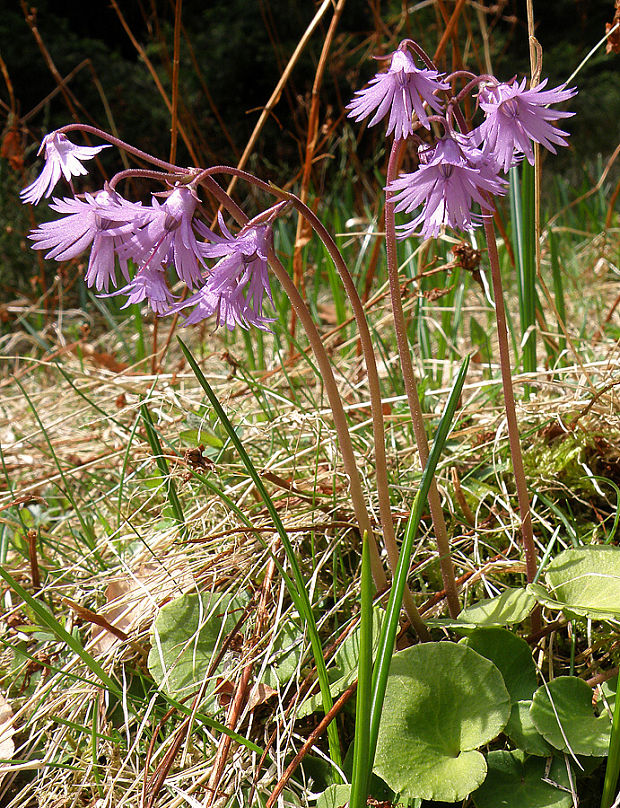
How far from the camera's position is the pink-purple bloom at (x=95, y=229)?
76cm

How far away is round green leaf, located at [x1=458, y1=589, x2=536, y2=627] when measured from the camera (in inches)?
37.6

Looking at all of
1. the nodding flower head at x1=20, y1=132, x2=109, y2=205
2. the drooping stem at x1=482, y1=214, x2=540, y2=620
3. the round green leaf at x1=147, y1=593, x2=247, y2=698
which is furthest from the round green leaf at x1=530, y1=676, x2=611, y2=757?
the nodding flower head at x1=20, y1=132, x2=109, y2=205

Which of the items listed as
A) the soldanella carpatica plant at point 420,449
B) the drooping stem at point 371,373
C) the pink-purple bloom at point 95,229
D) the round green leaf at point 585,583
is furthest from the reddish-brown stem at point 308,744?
the pink-purple bloom at point 95,229

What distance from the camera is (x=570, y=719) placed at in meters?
0.89

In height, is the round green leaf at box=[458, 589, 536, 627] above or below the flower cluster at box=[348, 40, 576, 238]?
below

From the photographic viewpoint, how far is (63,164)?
80 centimetres

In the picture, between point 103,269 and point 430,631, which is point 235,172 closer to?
point 103,269

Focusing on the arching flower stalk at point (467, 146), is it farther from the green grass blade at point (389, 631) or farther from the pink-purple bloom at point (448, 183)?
the green grass blade at point (389, 631)

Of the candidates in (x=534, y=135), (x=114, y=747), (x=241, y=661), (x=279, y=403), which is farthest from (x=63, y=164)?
(x=279, y=403)

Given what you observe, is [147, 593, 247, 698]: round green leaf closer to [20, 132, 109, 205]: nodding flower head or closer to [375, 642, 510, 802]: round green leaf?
[375, 642, 510, 802]: round green leaf

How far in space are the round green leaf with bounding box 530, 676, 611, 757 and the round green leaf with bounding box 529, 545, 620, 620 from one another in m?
0.09

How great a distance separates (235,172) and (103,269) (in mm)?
193

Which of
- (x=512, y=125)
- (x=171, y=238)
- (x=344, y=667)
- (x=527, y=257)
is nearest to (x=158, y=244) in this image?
(x=171, y=238)

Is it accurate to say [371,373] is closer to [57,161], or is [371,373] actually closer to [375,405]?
[375,405]
